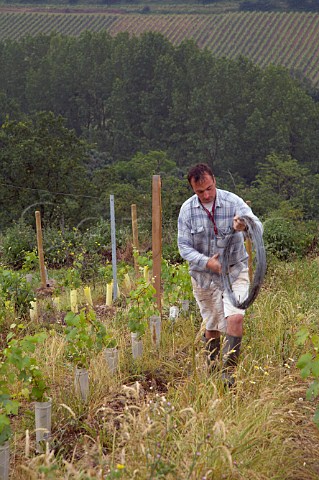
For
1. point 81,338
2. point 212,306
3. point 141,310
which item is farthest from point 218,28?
point 81,338

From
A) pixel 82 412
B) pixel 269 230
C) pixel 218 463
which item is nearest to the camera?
pixel 218 463

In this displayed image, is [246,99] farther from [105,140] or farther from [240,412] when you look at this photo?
[240,412]

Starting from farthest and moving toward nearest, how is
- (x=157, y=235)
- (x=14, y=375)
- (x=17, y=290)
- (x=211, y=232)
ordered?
(x=17, y=290) < (x=157, y=235) < (x=211, y=232) < (x=14, y=375)

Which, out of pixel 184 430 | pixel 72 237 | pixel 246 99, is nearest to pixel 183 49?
pixel 246 99

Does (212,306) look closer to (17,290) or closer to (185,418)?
(185,418)

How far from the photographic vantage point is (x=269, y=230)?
11.6 meters

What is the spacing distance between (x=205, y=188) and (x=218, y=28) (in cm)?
7976

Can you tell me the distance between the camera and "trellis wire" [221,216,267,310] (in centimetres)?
397

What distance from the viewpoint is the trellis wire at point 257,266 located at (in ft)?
Result: 13.0

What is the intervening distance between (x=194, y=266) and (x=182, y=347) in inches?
32.6

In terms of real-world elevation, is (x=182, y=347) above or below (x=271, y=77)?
below

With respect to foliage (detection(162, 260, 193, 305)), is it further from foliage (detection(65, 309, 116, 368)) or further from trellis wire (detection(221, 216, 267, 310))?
trellis wire (detection(221, 216, 267, 310))

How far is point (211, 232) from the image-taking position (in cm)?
421

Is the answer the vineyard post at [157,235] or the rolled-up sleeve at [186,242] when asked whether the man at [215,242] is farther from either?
the vineyard post at [157,235]
